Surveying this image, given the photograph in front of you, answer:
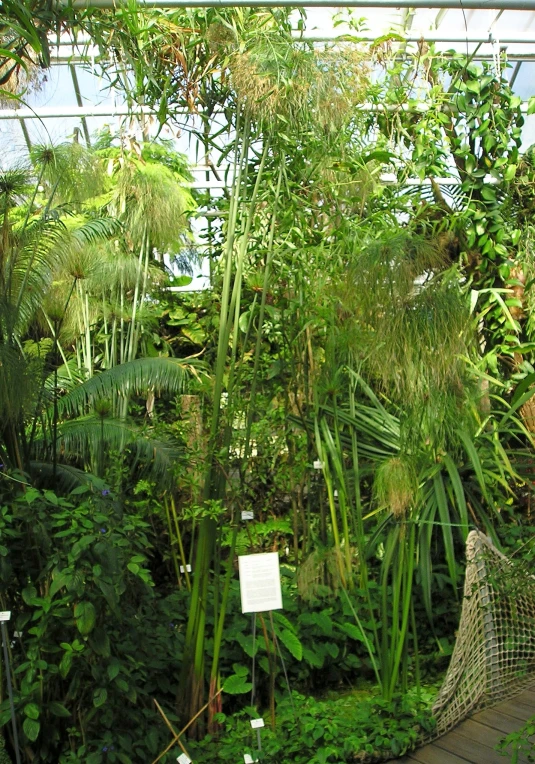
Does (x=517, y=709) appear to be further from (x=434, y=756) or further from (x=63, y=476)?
(x=63, y=476)

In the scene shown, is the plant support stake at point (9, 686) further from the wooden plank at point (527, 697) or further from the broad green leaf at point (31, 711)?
the wooden plank at point (527, 697)

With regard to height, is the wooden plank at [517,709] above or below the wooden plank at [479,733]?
above

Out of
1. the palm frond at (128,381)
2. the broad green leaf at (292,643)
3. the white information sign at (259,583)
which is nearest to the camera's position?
the white information sign at (259,583)

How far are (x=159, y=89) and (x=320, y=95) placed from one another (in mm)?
813

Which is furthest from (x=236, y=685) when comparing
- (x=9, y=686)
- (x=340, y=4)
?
(x=340, y=4)

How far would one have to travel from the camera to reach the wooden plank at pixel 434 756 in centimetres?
306

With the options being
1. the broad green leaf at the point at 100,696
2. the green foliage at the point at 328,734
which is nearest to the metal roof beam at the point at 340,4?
the broad green leaf at the point at 100,696

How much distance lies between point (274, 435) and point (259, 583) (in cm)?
204

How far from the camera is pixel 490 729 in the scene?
327cm

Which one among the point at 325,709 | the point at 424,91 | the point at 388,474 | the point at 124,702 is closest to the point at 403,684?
the point at 325,709

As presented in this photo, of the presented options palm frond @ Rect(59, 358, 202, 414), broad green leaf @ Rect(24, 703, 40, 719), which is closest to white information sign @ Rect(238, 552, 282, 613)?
broad green leaf @ Rect(24, 703, 40, 719)

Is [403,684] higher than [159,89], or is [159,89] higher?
[159,89]

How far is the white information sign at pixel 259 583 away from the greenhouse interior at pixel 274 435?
13 millimetres

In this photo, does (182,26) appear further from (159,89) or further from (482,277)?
(482,277)
